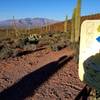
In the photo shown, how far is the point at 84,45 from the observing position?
3.71 m

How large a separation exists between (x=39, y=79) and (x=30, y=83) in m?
0.51

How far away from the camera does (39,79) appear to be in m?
8.54

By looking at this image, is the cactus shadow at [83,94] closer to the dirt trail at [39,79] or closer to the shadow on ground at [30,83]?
the dirt trail at [39,79]

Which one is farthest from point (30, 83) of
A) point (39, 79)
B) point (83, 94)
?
point (83, 94)

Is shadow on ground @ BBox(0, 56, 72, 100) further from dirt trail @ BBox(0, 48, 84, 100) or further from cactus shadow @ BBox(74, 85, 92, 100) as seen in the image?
cactus shadow @ BBox(74, 85, 92, 100)

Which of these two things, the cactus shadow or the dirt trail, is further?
the dirt trail

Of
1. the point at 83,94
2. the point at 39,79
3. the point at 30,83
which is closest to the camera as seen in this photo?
the point at 83,94

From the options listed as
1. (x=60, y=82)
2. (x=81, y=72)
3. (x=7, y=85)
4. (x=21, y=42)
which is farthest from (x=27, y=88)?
(x=21, y=42)

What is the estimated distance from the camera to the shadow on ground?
7000 mm

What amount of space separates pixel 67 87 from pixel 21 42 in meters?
9.68

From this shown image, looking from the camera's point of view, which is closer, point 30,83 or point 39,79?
point 30,83

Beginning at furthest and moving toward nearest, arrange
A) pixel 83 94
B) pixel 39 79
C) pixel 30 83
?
pixel 39 79 < pixel 30 83 < pixel 83 94

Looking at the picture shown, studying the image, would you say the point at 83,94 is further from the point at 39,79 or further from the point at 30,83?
the point at 39,79

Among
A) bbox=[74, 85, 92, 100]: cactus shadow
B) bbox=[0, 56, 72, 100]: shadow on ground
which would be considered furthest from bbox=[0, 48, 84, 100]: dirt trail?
bbox=[74, 85, 92, 100]: cactus shadow
